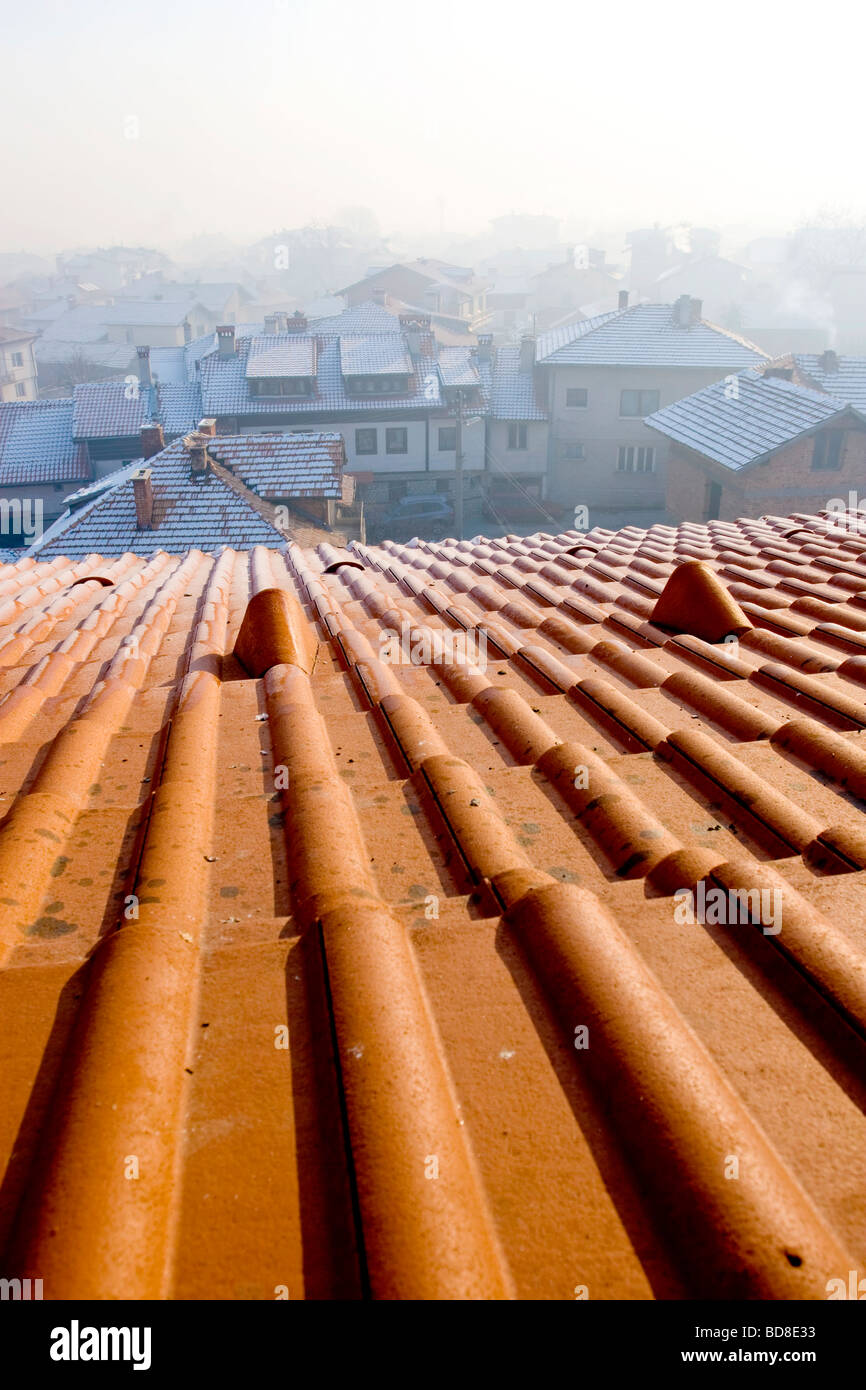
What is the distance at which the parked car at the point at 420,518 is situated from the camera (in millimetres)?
31625

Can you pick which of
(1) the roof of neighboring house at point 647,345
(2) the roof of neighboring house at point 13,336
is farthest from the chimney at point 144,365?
(2) the roof of neighboring house at point 13,336

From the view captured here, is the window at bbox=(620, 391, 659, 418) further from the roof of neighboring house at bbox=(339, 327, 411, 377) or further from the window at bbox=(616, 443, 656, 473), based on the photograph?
the roof of neighboring house at bbox=(339, 327, 411, 377)

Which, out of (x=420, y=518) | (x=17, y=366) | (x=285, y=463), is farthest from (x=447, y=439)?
(x=17, y=366)

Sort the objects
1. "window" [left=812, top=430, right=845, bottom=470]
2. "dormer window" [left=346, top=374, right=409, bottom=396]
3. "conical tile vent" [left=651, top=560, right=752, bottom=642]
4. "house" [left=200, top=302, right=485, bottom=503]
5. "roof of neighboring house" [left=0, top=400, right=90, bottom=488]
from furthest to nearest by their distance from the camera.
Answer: "dormer window" [left=346, top=374, right=409, bottom=396]
"house" [left=200, top=302, right=485, bottom=503]
"roof of neighboring house" [left=0, top=400, right=90, bottom=488]
"window" [left=812, top=430, right=845, bottom=470]
"conical tile vent" [left=651, top=560, right=752, bottom=642]

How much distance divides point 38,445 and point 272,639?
31.4 metres

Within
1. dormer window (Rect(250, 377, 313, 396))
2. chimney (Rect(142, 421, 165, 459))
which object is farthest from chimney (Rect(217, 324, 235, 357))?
chimney (Rect(142, 421, 165, 459))

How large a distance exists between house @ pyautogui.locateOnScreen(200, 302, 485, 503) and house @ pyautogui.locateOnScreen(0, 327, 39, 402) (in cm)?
2820

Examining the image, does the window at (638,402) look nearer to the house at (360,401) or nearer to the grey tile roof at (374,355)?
the house at (360,401)

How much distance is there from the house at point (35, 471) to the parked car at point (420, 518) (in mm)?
10420

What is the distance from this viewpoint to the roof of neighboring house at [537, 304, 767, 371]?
112ft

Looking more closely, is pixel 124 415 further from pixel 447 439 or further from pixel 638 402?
pixel 638 402

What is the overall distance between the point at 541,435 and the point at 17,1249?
35.8m

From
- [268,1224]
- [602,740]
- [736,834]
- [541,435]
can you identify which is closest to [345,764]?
[602,740]

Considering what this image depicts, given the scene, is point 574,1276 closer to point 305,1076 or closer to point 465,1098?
point 465,1098
